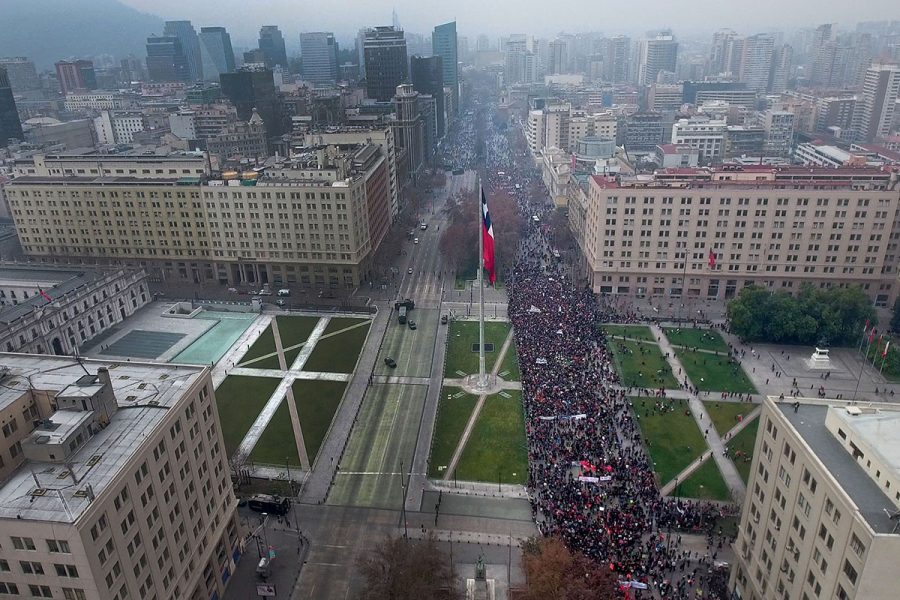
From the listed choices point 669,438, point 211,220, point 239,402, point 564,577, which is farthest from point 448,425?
point 211,220

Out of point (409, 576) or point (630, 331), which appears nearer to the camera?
point (409, 576)

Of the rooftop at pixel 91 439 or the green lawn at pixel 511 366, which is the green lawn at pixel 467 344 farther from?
the rooftop at pixel 91 439

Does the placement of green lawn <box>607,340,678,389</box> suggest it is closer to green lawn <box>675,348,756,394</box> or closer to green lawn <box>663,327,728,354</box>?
green lawn <box>675,348,756,394</box>

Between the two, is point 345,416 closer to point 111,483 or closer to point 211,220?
Result: point 111,483

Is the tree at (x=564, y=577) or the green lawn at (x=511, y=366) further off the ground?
the tree at (x=564, y=577)

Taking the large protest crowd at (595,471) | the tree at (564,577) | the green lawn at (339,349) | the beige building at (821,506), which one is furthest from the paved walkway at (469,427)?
the beige building at (821,506)

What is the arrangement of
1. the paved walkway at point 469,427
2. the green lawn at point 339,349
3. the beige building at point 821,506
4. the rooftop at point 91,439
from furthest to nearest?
the green lawn at point 339,349
the paved walkway at point 469,427
the rooftop at point 91,439
the beige building at point 821,506
